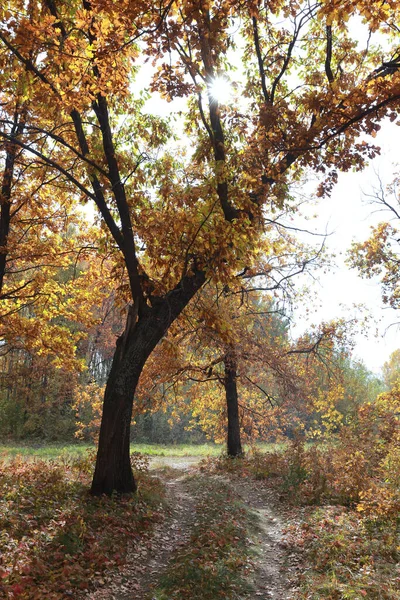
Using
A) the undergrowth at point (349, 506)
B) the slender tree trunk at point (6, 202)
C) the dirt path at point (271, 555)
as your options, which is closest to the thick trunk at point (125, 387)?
the dirt path at point (271, 555)

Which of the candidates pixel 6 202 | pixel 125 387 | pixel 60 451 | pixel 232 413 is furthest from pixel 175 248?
pixel 60 451

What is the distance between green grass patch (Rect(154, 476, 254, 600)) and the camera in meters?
5.32

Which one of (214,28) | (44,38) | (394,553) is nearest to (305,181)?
(214,28)

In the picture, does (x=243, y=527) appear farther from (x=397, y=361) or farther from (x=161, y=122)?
(x=397, y=361)

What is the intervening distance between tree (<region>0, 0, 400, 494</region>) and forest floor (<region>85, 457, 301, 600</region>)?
1.53 metres

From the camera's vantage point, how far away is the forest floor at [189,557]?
543cm

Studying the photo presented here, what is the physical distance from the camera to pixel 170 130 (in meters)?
9.63

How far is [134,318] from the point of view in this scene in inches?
345

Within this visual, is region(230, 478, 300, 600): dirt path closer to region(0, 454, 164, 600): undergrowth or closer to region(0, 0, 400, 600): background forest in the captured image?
region(0, 0, 400, 600): background forest

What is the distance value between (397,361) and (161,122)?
66.5 metres

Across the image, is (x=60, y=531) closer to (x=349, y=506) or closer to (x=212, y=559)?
(x=212, y=559)

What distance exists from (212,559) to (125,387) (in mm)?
3482

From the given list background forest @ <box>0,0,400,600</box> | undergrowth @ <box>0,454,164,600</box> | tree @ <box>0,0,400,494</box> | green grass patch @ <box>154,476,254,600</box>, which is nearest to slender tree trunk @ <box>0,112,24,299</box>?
background forest @ <box>0,0,400,600</box>

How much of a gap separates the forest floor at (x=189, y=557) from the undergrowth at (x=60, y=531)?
0.81 ft
